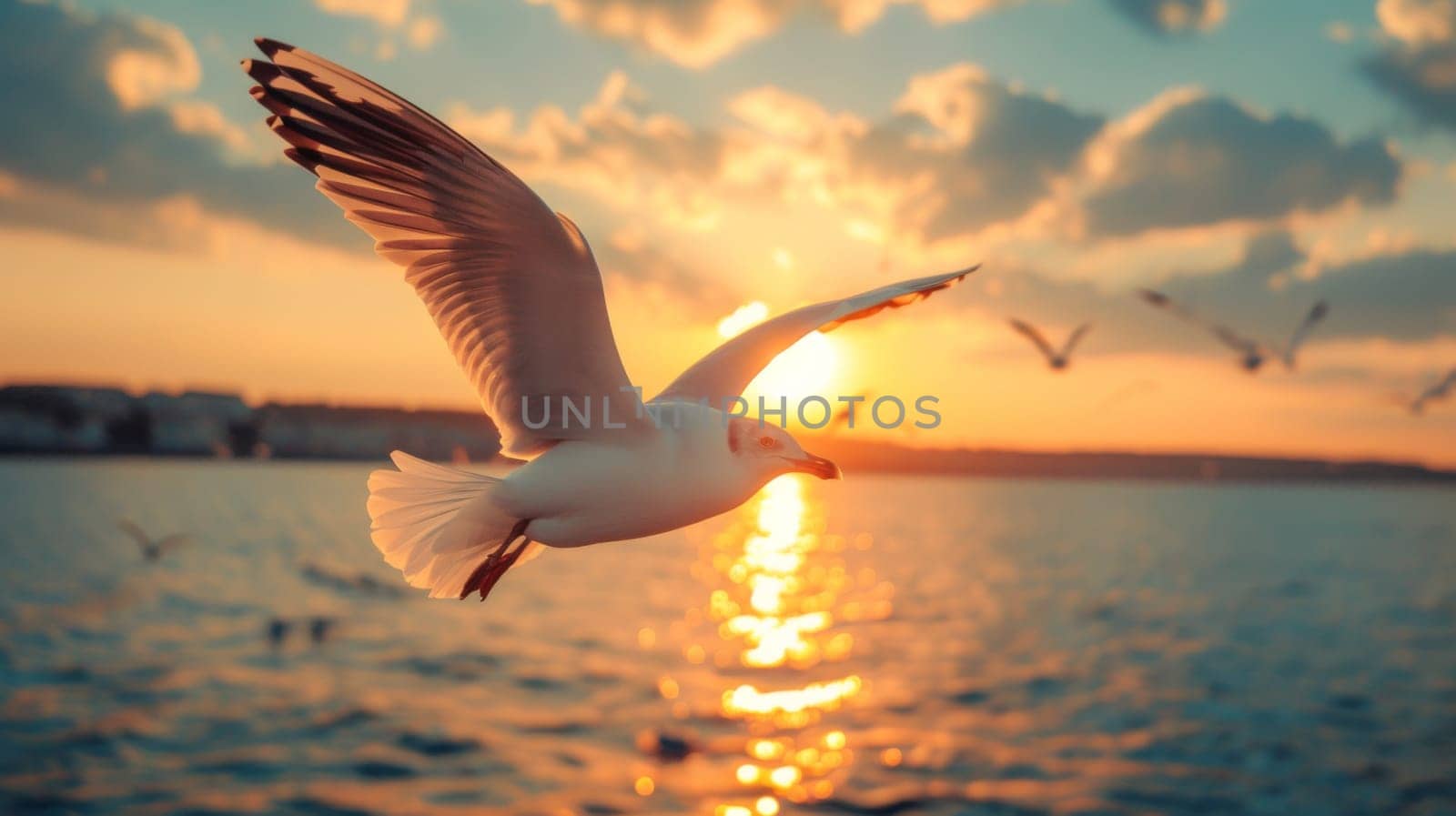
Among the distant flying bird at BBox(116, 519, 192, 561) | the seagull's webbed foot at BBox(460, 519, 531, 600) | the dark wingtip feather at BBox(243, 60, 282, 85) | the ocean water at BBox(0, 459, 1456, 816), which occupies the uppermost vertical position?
the dark wingtip feather at BBox(243, 60, 282, 85)

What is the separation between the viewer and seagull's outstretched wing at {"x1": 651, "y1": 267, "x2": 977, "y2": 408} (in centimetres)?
354

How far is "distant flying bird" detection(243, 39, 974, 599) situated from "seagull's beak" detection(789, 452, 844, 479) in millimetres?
12

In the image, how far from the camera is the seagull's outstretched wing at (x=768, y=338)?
3.54 meters

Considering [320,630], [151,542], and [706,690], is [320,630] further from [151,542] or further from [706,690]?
[706,690]

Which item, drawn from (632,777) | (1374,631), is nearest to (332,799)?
(632,777)

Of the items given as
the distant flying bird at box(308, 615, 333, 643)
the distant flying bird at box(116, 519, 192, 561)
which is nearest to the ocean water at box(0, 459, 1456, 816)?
the distant flying bird at box(308, 615, 333, 643)

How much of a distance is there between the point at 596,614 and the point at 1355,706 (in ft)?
132

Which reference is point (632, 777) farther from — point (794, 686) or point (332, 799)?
point (794, 686)

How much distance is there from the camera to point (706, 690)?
47.9m

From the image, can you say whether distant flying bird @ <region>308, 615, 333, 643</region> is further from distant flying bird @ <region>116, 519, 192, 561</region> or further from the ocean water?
distant flying bird @ <region>116, 519, 192, 561</region>

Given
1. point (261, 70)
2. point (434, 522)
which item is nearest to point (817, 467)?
point (434, 522)

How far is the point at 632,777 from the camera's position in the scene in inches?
1412

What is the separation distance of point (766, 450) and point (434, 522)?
1.41 metres

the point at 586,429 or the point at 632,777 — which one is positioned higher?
the point at 586,429
